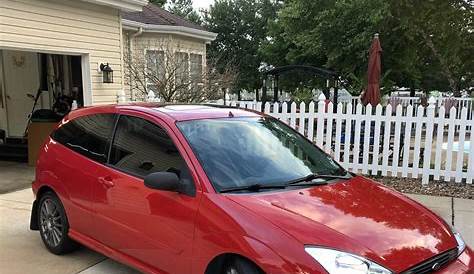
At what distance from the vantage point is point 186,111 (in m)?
4.01

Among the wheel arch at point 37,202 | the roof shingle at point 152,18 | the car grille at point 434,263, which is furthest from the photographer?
the roof shingle at point 152,18

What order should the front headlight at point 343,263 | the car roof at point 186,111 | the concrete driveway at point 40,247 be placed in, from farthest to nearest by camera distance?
1. the concrete driveway at point 40,247
2. the car roof at point 186,111
3. the front headlight at point 343,263

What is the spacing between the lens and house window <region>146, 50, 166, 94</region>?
12266 millimetres

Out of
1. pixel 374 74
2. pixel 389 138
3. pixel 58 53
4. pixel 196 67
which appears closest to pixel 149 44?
pixel 196 67

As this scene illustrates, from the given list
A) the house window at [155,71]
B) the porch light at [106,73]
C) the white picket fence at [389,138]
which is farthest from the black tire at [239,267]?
the house window at [155,71]

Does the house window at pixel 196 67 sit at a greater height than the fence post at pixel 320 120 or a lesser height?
greater

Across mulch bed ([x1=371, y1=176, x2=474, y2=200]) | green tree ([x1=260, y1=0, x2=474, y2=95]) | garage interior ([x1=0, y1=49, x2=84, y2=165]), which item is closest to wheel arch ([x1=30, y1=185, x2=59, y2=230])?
mulch bed ([x1=371, y1=176, x2=474, y2=200])

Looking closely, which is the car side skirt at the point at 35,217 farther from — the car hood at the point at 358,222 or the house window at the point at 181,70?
the house window at the point at 181,70

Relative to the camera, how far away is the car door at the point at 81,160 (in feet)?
13.9

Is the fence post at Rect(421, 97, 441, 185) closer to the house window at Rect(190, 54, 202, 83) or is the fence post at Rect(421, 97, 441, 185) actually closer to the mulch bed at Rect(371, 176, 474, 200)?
the mulch bed at Rect(371, 176, 474, 200)

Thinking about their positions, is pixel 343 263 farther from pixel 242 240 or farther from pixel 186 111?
pixel 186 111

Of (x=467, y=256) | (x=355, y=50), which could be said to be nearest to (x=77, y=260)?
(x=467, y=256)

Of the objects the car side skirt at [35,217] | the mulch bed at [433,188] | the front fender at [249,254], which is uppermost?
the front fender at [249,254]

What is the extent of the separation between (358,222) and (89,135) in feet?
8.92
